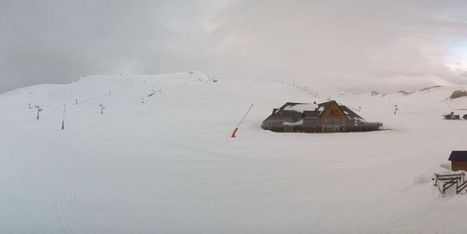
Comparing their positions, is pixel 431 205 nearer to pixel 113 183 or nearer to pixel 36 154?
pixel 113 183

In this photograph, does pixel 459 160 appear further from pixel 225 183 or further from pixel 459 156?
pixel 225 183

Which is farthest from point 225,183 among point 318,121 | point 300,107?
point 300,107

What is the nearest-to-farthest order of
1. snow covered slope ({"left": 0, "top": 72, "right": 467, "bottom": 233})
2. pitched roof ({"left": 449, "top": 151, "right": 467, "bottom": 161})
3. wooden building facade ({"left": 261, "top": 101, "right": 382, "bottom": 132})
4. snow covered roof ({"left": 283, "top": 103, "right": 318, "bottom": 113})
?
snow covered slope ({"left": 0, "top": 72, "right": 467, "bottom": 233}), pitched roof ({"left": 449, "top": 151, "right": 467, "bottom": 161}), wooden building facade ({"left": 261, "top": 101, "right": 382, "bottom": 132}), snow covered roof ({"left": 283, "top": 103, "right": 318, "bottom": 113})

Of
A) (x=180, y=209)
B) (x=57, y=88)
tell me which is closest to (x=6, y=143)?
(x=180, y=209)

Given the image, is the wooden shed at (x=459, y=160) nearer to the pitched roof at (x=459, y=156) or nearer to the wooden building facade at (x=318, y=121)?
the pitched roof at (x=459, y=156)

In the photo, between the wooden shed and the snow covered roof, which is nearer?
the wooden shed

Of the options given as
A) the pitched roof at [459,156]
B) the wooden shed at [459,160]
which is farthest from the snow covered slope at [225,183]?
the pitched roof at [459,156]

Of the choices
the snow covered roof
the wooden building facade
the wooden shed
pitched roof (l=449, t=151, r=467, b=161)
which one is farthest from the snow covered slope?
the snow covered roof

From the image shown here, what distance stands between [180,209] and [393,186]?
37.8 ft

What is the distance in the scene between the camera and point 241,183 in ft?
79.4

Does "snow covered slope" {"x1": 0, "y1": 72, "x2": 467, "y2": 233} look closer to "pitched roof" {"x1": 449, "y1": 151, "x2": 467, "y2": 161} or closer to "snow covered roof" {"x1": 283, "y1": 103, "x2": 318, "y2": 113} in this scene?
"pitched roof" {"x1": 449, "y1": 151, "x2": 467, "y2": 161}

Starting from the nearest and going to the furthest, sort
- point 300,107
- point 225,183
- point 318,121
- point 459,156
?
point 459,156 → point 225,183 → point 318,121 → point 300,107

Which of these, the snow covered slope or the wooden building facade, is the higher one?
the wooden building facade

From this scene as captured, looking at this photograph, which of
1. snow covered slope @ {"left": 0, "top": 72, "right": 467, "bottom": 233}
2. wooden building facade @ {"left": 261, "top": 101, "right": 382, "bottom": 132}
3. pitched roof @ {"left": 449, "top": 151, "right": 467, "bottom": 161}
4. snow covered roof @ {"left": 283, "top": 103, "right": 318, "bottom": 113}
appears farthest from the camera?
snow covered roof @ {"left": 283, "top": 103, "right": 318, "bottom": 113}
